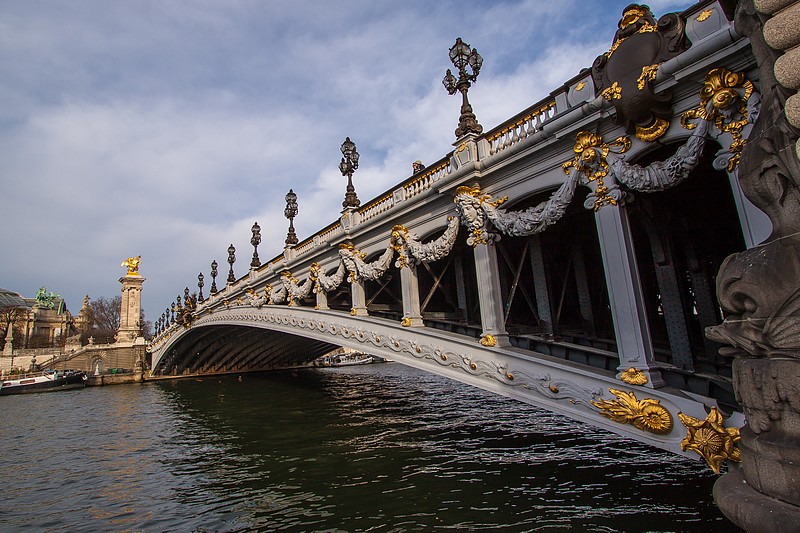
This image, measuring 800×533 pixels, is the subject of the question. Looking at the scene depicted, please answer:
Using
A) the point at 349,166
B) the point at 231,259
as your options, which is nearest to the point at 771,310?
the point at 349,166

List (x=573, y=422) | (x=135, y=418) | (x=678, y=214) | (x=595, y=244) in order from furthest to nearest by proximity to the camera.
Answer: (x=135, y=418) < (x=573, y=422) < (x=595, y=244) < (x=678, y=214)

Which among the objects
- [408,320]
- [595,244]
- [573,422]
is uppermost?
[595,244]

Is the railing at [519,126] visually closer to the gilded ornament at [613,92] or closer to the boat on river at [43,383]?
the gilded ornament at [613,92]

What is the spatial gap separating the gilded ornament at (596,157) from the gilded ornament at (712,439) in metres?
3.47

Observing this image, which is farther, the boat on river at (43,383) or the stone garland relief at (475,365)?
the boat on river at (43,383)

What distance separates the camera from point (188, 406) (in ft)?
79.2

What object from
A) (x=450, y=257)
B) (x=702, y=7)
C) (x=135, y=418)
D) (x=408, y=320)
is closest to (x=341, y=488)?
(x=408, y=320)

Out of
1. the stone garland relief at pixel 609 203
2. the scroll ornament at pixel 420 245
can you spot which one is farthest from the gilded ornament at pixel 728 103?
the scroll ornament at pixel 420 245

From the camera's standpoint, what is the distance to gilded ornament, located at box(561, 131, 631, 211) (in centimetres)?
761

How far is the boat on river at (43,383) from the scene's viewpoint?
3984 centimetres

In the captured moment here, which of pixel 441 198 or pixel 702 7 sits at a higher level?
pixel 702 7

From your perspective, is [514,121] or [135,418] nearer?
[514,121]

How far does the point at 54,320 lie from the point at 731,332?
374ft

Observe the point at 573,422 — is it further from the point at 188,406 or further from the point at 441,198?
the point at 188,406
